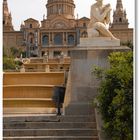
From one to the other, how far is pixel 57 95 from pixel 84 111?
2.41ft

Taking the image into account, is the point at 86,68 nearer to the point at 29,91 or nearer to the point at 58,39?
the point at 29,91

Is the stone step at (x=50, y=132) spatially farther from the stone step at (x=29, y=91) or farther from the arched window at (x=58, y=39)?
the arched window at (x=58, y=39)

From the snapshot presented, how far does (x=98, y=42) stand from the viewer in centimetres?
759

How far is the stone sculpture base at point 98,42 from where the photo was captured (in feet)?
24.9

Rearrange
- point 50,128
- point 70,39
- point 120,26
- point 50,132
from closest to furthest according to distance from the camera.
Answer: point 50,132
point 50,128
point 120,26
point 70,39

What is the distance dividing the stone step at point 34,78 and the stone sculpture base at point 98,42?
1835 millimetres

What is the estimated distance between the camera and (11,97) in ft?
28.3

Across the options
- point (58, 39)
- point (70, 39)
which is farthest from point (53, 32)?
point (70, 39)

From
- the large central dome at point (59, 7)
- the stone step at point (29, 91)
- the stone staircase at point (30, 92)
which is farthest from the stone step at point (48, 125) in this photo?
the large central dome at point (59, 7)

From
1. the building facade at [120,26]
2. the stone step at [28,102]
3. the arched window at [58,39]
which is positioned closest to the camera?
the stone step at [28,102]

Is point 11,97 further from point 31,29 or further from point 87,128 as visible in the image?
point 31,29

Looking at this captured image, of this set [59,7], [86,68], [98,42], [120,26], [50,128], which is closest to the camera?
[50,128]

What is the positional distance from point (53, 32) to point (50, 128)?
62843 mm

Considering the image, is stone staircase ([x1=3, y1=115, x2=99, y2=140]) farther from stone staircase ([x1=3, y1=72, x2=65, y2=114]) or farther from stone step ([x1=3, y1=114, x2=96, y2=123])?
stone staircase ([x1=3, y1=72, x2=65, y2=114])
